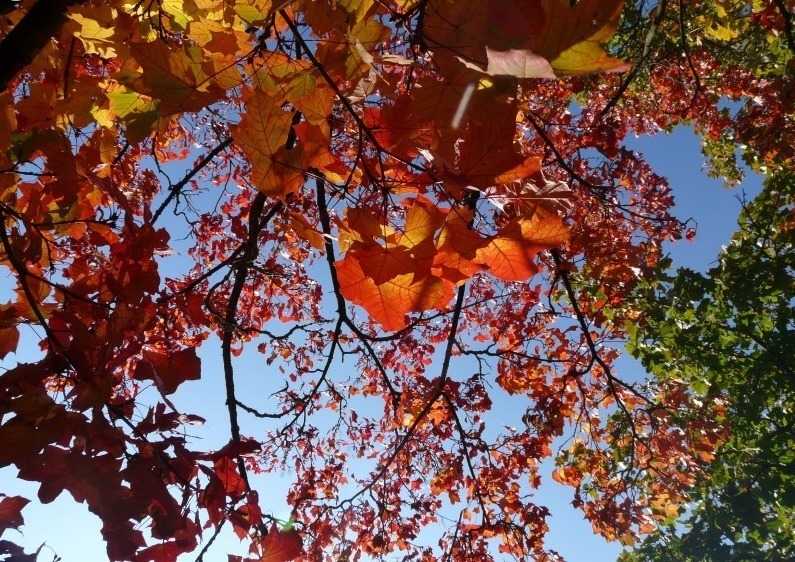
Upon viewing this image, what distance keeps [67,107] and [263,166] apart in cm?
108

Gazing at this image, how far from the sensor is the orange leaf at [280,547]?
1590mm

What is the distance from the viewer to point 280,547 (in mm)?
1605

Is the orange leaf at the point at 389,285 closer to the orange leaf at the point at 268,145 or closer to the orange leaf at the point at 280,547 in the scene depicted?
the orange leaf at the point at 268,145

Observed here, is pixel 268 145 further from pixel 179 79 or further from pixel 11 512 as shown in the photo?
pixel 11 512

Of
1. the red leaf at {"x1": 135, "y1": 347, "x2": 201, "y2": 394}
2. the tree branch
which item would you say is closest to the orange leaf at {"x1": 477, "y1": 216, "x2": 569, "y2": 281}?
the red leaf at {"x1": 135, "y1": 347, "x2": 201, "y2": 394}

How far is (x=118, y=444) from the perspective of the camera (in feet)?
4.33

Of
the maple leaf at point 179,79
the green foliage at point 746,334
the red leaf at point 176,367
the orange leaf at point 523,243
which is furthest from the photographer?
the green foliage at point 746,334

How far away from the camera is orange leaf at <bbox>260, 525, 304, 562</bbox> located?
1590mm

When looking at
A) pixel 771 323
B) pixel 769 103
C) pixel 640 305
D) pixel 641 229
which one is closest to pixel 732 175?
pixel 771 323

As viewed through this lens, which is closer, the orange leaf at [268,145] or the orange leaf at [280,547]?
the orange leaf at [268,145]

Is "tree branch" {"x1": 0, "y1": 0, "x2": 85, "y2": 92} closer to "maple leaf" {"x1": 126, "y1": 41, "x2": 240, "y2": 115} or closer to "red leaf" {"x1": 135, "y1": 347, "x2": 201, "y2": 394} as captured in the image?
"maple leaf" {"x1": 126, "y1": 41, "x2": 240, "y2": 115}

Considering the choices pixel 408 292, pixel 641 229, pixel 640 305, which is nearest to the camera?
pixel 408 292

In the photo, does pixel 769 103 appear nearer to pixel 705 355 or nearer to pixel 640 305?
pixel 640 305

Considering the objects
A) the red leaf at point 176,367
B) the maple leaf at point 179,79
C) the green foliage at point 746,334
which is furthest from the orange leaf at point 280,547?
the green foliage at point 746,334
